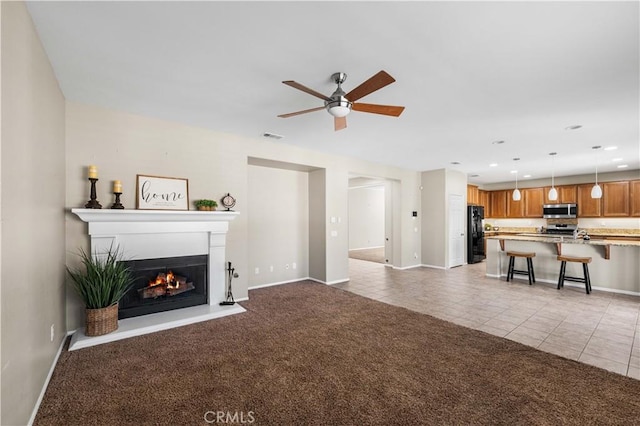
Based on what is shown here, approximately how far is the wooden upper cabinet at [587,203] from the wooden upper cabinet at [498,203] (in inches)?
80.7

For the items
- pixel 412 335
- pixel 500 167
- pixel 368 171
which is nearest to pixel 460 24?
pixel 412 335

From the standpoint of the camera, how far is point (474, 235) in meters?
8.58

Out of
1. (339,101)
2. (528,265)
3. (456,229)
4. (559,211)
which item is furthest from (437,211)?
(339,101)

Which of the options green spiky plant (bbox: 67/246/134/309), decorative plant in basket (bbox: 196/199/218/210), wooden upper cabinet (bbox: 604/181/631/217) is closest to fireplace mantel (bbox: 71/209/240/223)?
decorative plant in basket (bbox: 196/199/218/210)

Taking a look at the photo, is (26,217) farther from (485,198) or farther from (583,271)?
(485,198)

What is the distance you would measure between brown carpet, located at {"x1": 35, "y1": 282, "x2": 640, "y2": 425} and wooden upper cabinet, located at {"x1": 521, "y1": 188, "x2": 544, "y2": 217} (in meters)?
8.10

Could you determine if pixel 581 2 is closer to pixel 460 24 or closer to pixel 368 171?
pixel 460 24

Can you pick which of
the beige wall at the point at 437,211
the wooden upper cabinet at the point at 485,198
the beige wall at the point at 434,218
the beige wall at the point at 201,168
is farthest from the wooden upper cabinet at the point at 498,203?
the beige wall at the point at 201,168

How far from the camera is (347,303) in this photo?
178 inches

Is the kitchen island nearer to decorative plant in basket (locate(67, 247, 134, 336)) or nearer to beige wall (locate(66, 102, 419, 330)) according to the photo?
beige wall (locate(66, 102, 419, 330))

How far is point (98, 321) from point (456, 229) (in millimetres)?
8017

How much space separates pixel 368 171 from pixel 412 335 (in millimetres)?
4150

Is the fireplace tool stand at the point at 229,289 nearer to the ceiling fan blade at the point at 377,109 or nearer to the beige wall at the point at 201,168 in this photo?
the beige wall at the point at 201,168

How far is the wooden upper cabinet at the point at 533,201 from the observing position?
9266 mm
